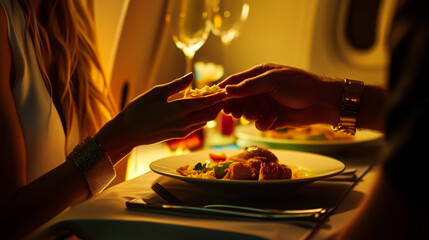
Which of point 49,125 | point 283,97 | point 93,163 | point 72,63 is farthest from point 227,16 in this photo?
point 93,163

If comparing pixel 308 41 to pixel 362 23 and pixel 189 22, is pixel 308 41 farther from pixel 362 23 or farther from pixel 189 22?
pixel 189 22

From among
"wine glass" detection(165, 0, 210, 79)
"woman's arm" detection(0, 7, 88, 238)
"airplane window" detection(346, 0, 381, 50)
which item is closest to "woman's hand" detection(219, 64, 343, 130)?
"woman's arm" detection(0, 7, 88, 238)

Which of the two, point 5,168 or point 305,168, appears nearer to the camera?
point 5,168

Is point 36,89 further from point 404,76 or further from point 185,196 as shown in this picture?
point 404,76

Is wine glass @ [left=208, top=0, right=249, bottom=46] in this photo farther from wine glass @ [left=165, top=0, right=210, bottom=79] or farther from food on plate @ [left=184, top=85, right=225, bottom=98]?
food on plate @ [left=184, top=85, right=225, bottom=98]

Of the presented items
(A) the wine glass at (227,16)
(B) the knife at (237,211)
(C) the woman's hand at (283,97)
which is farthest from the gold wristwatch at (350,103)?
(A) the wine glass at (227,16)

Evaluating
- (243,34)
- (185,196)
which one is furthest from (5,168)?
(243,34)

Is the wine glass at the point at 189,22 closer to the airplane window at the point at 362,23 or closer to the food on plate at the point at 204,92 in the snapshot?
the food on plate at the point at 204,92
